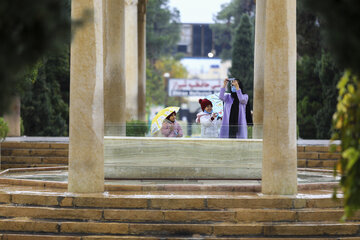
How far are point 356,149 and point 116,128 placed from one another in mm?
8618

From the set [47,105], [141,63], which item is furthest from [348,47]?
[47,105]

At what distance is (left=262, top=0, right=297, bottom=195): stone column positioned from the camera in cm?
955

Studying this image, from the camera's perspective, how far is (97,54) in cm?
962

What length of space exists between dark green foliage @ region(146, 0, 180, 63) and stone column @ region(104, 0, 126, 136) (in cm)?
3747

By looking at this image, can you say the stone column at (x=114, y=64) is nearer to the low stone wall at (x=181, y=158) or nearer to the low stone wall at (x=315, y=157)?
the low stone wall at (x=181, y=158)

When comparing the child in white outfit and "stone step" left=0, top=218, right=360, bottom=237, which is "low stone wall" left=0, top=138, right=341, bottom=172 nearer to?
the child in white outfit

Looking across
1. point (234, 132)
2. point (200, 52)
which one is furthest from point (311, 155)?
point (200, 52)

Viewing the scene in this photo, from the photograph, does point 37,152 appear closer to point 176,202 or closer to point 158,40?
point 176,202

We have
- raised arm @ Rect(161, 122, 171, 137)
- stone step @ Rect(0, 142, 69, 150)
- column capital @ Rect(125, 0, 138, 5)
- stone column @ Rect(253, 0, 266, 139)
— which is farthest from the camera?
column capital @ Rect(125, 0, 138, 5)

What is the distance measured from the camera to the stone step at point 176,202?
352 inches

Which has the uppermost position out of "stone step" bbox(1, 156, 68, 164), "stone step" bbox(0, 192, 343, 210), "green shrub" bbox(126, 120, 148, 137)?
"green shrub" bbox(126, 120, 148, 137)

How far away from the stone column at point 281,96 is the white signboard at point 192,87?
116 ft

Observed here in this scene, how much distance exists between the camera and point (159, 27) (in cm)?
6750

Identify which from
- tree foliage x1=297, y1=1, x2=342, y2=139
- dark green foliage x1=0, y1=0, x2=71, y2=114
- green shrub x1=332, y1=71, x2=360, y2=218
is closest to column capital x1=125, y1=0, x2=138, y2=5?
tree foliage x1=297, y1=1, x2=342, y2=139
